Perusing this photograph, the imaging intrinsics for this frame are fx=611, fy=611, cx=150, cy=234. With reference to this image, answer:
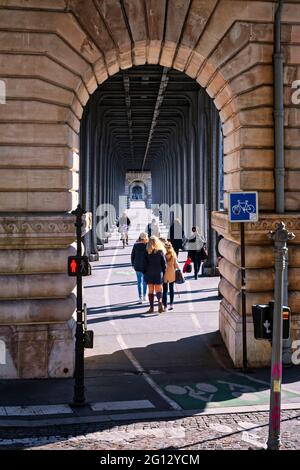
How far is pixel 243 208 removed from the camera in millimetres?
12305

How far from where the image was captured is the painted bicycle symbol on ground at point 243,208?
12.3 m

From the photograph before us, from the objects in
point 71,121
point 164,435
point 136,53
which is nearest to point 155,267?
point 71,121

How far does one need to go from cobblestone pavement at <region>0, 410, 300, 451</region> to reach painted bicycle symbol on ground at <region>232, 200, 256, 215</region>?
4190 millimetres

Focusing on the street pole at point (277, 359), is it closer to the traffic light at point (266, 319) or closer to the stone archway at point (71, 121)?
the traffic light at point (266, 319)

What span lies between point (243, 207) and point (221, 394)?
372cm

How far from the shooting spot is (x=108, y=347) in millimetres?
14312

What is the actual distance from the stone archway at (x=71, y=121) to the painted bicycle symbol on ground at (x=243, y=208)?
40 cm

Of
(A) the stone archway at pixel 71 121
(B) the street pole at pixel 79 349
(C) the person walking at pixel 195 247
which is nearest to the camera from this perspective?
(B) the street pole at pixel 79 349

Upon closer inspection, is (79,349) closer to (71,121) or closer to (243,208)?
(243,208)

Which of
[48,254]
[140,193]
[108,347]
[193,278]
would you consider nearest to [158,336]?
[108,347]

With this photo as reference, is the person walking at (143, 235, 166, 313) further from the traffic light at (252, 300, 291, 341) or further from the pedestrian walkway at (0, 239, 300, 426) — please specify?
the traffic light at (252, 300, 291, 341)

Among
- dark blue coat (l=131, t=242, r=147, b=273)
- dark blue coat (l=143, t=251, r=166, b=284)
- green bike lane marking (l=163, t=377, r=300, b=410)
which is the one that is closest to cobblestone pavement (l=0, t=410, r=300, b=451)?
green bike lane marking (l=163, t=377, r=300, b=410)

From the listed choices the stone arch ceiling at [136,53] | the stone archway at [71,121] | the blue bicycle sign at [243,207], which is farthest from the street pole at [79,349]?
the blue bicycle sign at [243,207]

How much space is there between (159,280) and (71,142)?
6.02 meters
